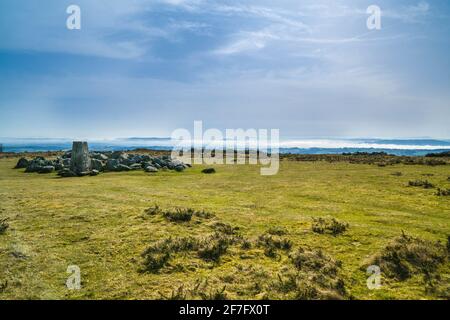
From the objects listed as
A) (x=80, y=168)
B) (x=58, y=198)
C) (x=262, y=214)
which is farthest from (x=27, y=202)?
(x=80, y=168)

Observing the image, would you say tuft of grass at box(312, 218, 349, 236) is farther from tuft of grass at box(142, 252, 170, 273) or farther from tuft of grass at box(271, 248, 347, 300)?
tuft of grass at box(142, 252, 170, 273)

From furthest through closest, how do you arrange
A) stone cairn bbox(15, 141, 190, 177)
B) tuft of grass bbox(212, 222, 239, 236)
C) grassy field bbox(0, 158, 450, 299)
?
stone cairn bbox(15, 141, 190, 177), tuft of grass bbox(212, 222, 239, 236), grassy field bbox(0, 158, 450, 299)

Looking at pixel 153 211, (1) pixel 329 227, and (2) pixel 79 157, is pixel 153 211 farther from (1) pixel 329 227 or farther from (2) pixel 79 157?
(2) pixel 79 157

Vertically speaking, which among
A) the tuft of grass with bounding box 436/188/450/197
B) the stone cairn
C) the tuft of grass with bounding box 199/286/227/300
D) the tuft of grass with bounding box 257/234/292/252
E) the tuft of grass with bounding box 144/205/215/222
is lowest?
the tuft of grass with bounding box 199/286/227/300

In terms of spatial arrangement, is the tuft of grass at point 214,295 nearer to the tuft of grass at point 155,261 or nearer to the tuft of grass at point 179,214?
the tuft of grass at point 155,261

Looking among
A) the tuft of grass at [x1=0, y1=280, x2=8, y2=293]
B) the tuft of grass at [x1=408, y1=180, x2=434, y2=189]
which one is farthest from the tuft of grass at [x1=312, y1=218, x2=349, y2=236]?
the tuft of grass at [x1=408, y1=180, x2=434, y2=189]

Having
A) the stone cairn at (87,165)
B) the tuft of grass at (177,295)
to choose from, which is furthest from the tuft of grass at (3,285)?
the stone cairn at (87,165)
